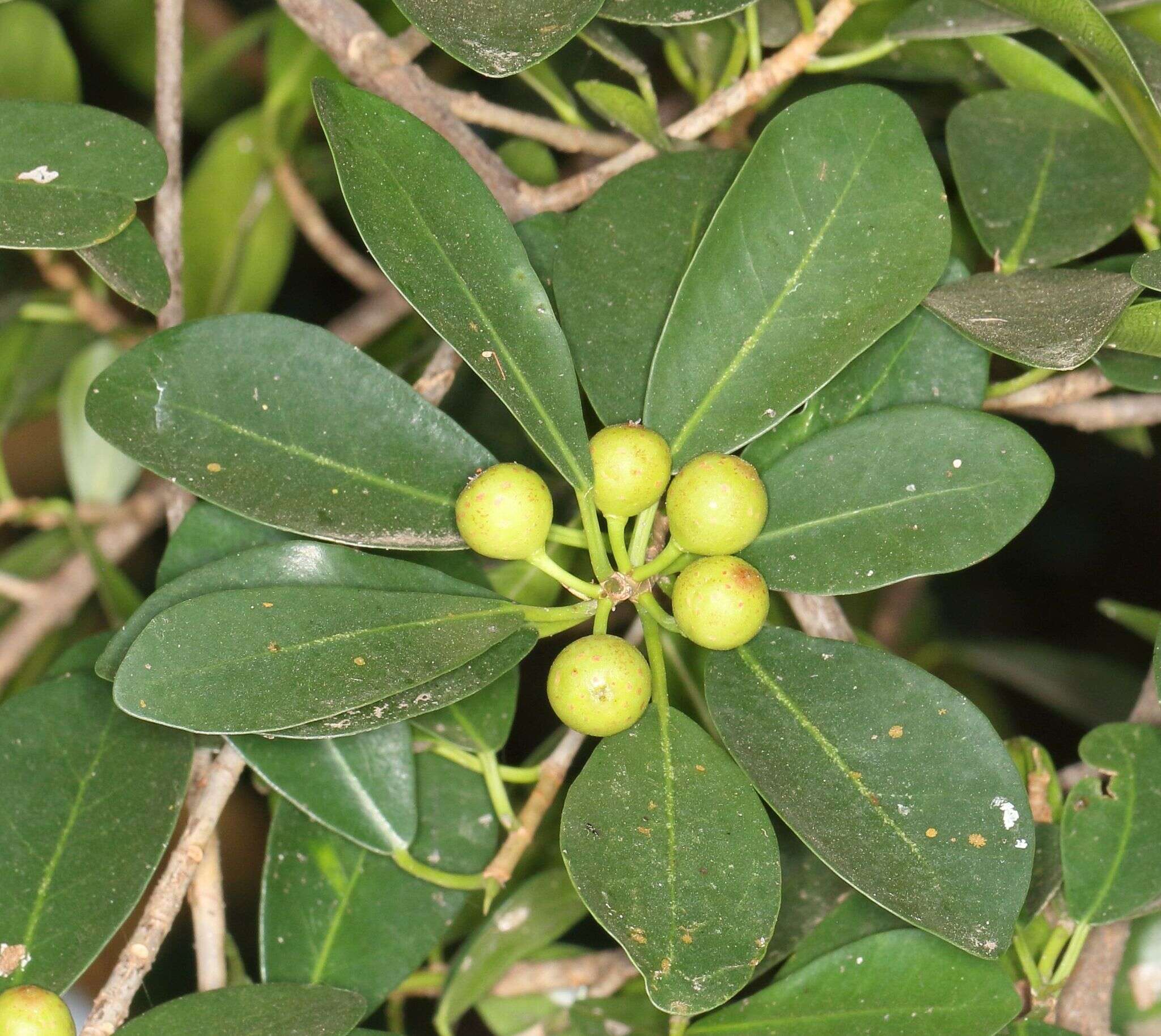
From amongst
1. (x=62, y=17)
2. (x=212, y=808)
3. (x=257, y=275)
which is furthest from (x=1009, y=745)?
(x=62, y=17)

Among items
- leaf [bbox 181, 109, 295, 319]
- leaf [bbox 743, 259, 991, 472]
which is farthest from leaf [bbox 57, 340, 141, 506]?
leaf [bbox 743, 259, 991, 472]

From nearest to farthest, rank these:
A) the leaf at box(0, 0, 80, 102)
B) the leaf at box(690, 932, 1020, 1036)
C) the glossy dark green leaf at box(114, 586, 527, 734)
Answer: the glossy dark green leaf at box(114, 586, 527, 734) → the leaf at box(690, 932, 1020, 1036) → the leaf at box(0, 0, 80, 102)

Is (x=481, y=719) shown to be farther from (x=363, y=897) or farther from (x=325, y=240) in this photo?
(x=325, y=240)

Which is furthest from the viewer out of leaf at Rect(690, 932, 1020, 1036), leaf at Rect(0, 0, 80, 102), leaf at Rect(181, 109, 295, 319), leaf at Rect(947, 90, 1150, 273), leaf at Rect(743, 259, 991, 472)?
leaf at Rect(181, 109, 295, 319)

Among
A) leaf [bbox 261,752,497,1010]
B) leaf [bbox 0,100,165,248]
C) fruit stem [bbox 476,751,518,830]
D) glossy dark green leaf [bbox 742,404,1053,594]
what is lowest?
leaf [bbox 261,752,497,1010]

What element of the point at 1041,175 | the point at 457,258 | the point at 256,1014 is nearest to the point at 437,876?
the point at 256,1014

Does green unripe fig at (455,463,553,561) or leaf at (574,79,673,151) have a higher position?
leaf at (574,79,673,151)

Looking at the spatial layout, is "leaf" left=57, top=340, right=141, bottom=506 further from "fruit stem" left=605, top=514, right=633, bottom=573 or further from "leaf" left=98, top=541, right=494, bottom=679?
A: "fruit stem" left=605, top=514, right=633, bottom=573
